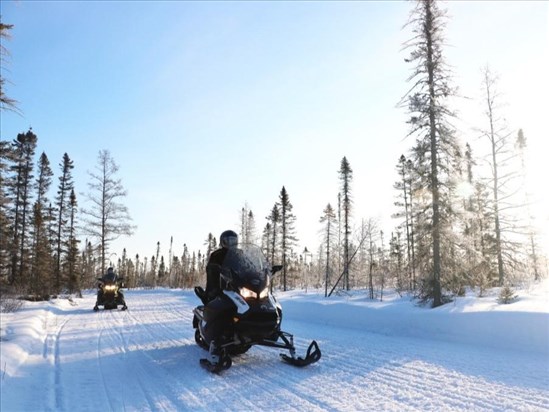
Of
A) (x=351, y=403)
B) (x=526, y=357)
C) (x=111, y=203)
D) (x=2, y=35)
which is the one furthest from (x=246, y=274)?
(x=111, y=203)

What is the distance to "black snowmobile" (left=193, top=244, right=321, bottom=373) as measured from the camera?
624cm

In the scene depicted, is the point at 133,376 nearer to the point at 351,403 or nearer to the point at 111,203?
the point at 351,403

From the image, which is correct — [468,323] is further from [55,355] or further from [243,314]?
[55,355]

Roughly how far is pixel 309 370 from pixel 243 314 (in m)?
1.31

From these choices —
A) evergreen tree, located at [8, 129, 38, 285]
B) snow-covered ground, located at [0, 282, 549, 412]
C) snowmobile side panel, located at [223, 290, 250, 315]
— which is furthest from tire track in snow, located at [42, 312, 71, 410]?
evergreen tree, located at [8, 129, 38, 285]

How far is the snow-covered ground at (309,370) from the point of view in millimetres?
4730

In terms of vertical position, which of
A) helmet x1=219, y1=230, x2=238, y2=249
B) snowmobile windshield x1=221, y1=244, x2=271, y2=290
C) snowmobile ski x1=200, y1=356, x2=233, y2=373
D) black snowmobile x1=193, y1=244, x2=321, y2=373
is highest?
helmet x1=219, y1=230, x2=238, y2=249

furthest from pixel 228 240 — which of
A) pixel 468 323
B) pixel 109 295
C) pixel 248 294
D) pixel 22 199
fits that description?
pixel 22 199

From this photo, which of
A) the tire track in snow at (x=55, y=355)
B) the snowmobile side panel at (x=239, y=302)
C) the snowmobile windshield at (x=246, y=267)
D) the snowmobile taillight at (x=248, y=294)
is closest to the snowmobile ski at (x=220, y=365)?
the snowmobile side panel at (x=239, y=302)

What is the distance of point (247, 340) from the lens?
637cm

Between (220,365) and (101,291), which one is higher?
(101,291)

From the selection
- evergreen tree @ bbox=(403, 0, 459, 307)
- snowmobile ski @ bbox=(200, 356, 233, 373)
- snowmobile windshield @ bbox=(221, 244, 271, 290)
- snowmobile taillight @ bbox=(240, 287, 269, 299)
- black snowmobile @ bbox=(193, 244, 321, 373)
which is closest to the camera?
snowmobile ski @ bbox=(200, 356, 233, 373)

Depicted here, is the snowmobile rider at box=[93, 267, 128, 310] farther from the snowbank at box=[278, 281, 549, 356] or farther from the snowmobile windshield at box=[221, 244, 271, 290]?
the snowmobile windshield at box=[221, 244, 271, 290]

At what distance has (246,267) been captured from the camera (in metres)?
6.86
